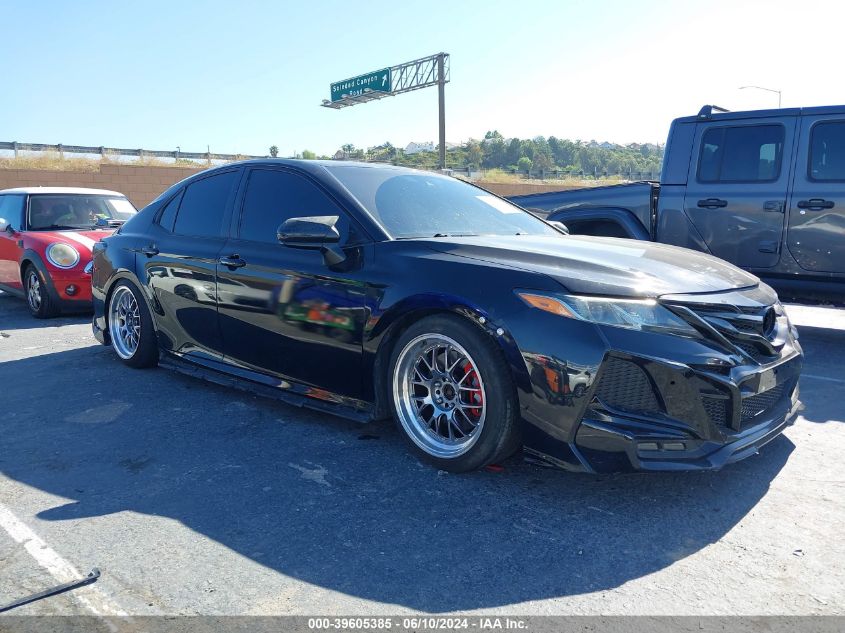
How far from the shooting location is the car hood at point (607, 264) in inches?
122

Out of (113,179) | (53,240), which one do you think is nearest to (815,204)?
(53,240)

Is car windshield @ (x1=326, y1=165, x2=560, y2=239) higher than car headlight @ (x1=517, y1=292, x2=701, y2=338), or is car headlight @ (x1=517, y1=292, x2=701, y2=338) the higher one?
car windshield @ (x1=326, y1=165, x2=560, y2=239)

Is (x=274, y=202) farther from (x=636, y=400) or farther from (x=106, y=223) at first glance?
(x=106, y=223)

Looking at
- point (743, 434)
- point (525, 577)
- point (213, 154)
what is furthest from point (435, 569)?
point (213, 154)

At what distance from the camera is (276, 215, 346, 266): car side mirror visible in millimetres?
3713

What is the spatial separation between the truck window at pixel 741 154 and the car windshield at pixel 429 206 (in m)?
2.79

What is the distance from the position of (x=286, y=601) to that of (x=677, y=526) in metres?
1.60

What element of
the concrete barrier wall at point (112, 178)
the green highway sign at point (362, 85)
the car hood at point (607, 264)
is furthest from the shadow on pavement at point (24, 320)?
the green highway sign at point (362, 85)

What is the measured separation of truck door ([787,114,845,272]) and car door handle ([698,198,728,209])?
574 millimetres

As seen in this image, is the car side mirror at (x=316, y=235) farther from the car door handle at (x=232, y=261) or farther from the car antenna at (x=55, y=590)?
the car antenna at (x=55, y=590)

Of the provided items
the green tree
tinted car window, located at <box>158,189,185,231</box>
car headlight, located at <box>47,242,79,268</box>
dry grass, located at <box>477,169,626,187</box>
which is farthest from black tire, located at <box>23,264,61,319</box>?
the green tree

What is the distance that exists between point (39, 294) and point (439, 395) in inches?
260

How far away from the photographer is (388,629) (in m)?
2.23

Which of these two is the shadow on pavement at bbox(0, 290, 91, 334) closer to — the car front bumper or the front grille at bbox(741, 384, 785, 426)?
the car front bumper
